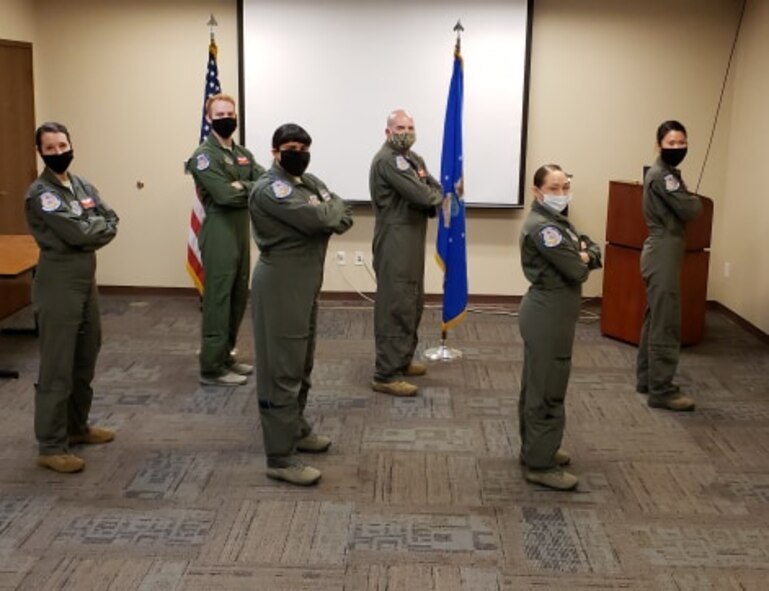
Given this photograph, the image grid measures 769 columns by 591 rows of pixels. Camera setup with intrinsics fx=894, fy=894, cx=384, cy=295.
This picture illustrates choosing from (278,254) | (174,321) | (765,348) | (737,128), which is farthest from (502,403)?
(737,128)

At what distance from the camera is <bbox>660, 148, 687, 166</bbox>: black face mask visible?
4672mm

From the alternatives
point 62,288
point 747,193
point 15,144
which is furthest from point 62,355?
point 747,193

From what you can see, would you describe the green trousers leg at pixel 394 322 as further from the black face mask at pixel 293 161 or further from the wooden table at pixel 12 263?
the wooden table at pixel 12 263

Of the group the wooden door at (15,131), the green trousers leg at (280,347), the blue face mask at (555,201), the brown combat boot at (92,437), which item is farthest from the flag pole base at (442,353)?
the wooden door at (15,131)

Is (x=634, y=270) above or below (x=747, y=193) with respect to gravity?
below

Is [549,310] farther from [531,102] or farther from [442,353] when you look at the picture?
[531,102]

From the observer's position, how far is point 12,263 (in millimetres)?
5254

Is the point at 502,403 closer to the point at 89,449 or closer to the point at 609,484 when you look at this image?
the point at 609,484

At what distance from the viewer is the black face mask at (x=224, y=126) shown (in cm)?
493

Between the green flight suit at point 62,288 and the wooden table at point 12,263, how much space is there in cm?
137

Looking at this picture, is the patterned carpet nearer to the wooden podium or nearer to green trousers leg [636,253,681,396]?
green trousers leg [636,253,681,396]

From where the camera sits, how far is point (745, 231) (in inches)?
271

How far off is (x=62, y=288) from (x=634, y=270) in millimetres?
3955

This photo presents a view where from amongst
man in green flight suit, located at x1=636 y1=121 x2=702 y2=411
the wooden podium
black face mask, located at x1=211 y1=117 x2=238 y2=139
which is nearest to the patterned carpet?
man in green flight suit, located at x1=636 y1=121 x2=702 y2=411
